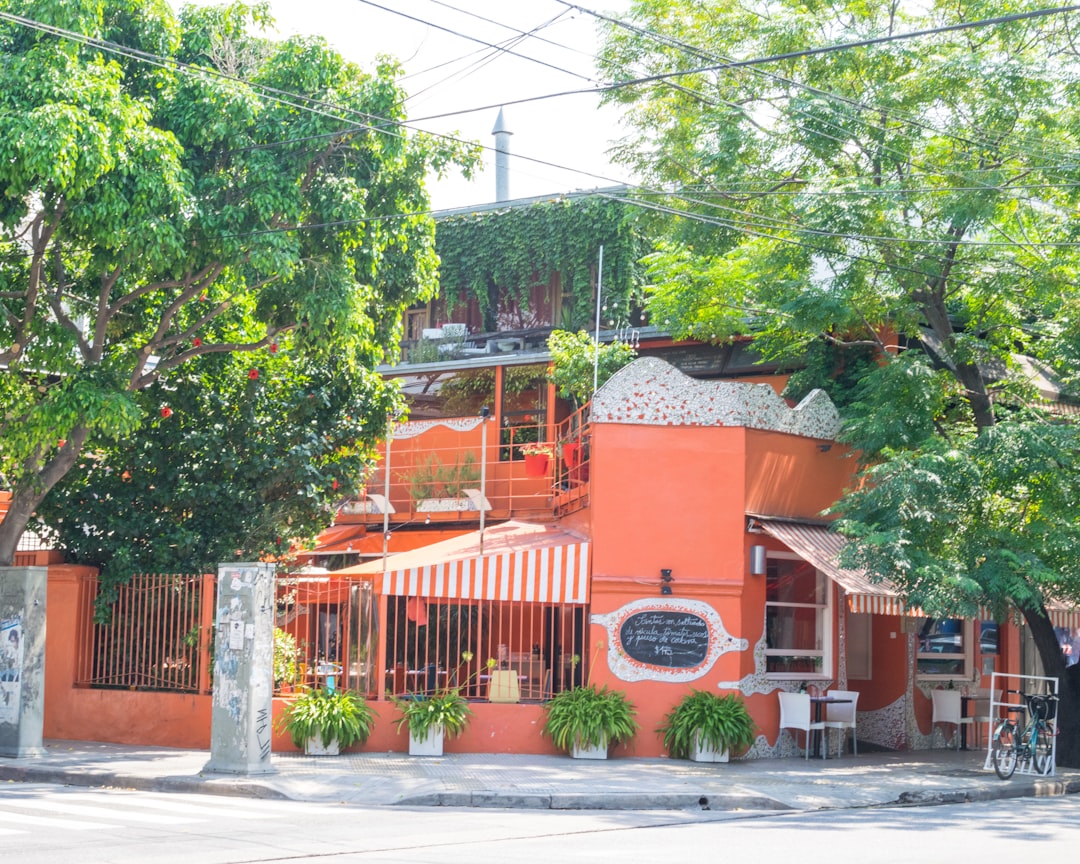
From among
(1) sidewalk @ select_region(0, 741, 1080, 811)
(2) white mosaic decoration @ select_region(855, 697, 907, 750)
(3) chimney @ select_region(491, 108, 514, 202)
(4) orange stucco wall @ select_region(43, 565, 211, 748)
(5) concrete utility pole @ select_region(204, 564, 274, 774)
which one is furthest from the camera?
(3) chimney @ select_region(491, 108, 514, 202)

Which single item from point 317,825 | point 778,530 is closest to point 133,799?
point 317,825

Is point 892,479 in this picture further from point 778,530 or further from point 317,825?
point 317,825

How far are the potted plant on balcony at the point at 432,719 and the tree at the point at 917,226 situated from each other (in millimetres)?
5621

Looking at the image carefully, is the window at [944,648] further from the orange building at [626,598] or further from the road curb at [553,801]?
the road curb at [553,801]

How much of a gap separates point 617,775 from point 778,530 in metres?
4.63

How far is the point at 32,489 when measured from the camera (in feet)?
55.9

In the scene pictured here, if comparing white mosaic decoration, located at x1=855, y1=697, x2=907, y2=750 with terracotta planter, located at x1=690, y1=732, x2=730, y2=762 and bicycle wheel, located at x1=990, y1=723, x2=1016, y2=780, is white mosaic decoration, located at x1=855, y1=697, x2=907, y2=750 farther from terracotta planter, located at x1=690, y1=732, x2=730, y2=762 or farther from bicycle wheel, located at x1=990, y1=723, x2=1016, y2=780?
terracotta planter, located at x1=690, y1=732, x2=730, y2=762

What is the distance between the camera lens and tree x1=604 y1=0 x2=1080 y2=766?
16781mm

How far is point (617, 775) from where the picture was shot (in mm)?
15352

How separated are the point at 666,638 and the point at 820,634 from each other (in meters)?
2.90

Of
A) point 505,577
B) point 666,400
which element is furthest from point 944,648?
point 505,577

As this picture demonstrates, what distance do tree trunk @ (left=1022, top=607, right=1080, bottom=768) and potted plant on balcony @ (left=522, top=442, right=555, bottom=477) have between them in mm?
8108

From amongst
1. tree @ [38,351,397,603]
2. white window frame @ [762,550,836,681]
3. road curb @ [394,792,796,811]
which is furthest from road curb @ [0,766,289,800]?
white window frame @ [762,550,836,681]

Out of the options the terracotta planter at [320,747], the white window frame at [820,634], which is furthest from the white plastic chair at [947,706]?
the terracotta planter at [320,747]
